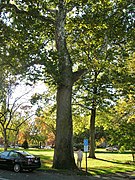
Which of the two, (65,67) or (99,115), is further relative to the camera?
(99,115)

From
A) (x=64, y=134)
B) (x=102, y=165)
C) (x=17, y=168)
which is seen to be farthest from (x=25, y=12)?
(x=102, y=165)

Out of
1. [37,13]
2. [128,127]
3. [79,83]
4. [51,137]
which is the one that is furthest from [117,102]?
[51,137]

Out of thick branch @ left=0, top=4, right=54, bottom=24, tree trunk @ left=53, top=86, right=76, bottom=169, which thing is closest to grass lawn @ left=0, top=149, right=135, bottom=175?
tree trunk @ left=53, top=86, right=76, bottom=169

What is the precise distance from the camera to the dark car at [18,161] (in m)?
18.5

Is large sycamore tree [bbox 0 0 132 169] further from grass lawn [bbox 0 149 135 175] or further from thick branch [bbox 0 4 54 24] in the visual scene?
grass lawn [bbox 0 149 135 175]

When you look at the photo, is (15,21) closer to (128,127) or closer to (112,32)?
(112,32)

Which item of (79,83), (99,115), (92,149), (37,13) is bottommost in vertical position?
(92,149)

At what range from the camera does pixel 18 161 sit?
1862cm

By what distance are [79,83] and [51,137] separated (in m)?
60.3

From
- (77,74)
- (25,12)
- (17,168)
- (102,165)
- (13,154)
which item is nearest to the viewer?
(17,168)

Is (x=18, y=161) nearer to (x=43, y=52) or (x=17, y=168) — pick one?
(x=17, y=168)

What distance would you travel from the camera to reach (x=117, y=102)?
33.6 meters

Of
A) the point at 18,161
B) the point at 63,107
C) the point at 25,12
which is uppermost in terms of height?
the point at 25,12

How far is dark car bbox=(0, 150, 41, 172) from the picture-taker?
18.5m
